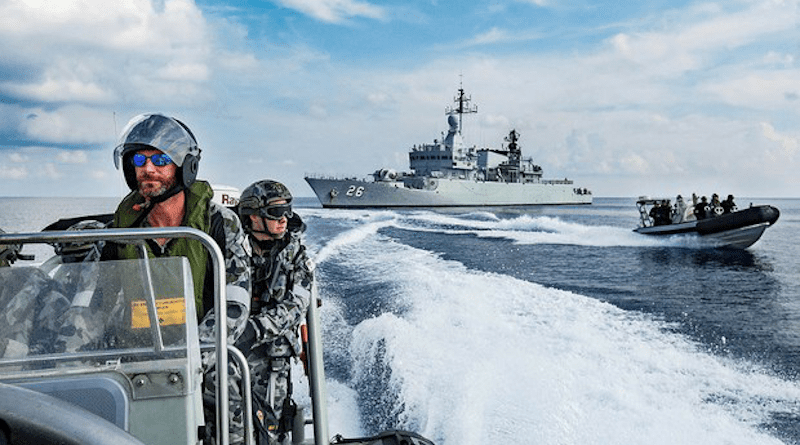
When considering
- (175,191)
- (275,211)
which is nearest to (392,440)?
(275,211)

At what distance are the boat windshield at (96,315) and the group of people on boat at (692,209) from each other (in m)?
25.5

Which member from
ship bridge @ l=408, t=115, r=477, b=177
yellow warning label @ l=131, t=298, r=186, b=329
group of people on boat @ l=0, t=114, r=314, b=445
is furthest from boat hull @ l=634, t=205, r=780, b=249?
ship bridge @ l=408, t=115, r=477, b=177

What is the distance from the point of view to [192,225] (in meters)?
Result: 2.32

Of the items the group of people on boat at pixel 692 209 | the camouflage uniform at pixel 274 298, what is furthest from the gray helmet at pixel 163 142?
the group of people on boat at pixel 692 209

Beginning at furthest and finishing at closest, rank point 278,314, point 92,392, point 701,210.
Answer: point 701,210
point 278,314
point 92,392

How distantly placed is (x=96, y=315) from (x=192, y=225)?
2.24 ft

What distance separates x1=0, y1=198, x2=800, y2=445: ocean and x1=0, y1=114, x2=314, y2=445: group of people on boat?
2332mm

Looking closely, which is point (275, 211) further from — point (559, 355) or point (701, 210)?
point (701, 210)

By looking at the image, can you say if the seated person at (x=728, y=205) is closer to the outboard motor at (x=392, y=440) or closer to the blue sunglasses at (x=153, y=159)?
the outboard motor at (x=392, y=440)

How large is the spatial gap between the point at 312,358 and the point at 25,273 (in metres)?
1.34

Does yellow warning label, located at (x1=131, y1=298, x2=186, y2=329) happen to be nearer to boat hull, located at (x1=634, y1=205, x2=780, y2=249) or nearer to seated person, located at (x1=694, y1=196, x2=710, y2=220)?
boat hull, located at (x1=634, y1=205, x2=780, y2=249)

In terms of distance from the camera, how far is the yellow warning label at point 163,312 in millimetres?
1659

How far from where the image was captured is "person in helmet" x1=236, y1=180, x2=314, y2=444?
297 centimetres

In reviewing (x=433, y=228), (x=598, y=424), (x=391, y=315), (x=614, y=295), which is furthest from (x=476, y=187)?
(x=598, y=424)
